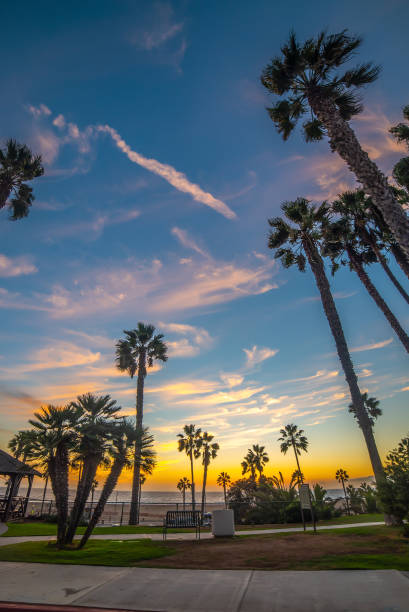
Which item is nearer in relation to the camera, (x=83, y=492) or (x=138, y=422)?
(x=83, y=492)

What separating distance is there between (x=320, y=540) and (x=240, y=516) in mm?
15468

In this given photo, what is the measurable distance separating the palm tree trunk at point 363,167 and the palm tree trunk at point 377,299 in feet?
31.9

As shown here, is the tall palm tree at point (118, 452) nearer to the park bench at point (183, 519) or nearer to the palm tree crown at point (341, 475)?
the park bench at point (183, 519)

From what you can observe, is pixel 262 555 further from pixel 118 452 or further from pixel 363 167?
pixel 363 167

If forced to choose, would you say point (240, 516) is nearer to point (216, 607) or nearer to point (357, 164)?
point (216, 607)

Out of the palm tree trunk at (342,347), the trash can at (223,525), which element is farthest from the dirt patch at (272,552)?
the palm tree trunk at (342,347)

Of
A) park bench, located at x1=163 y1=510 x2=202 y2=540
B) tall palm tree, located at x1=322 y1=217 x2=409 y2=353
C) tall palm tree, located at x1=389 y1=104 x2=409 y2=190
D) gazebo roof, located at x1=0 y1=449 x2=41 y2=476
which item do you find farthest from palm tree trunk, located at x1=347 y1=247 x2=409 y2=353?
gazebo roof, located at x1=0 y1=449 x2=41 y2=476

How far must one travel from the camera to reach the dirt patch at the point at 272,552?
7379 millimetres

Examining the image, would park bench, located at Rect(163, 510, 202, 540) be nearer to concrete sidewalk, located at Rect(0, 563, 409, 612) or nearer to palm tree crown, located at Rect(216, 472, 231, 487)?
concrete sidewalk, located at Rect(0, 563, 409, 612)

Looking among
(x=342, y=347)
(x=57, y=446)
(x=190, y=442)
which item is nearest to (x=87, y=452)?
(x=57, y=446)

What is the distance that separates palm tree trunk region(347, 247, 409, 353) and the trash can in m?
12.7

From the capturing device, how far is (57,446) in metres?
11.9

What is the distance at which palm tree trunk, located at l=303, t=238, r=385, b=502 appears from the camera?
14625mm

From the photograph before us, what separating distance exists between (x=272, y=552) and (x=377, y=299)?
570 inches
